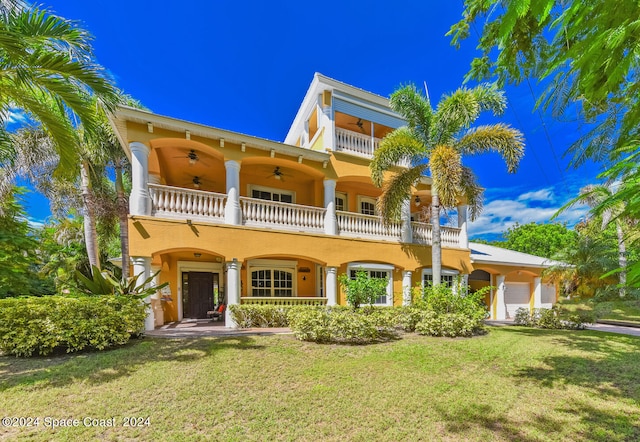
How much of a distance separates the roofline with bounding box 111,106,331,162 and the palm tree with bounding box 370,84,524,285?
3132 mm

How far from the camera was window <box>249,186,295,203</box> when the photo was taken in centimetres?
1411

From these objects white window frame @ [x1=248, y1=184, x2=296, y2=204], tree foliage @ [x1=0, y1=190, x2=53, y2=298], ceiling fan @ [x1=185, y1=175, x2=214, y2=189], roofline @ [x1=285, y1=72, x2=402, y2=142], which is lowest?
tree foliage @ [x1=0, y1=190, x2=53, y2=298]

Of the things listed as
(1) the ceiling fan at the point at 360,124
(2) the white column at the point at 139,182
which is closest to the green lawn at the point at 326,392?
(2) the white column at the point at 139,182

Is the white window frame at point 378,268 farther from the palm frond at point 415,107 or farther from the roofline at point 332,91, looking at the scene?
the roofline at point 332,91

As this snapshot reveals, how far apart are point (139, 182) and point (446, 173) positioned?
10.6 metres

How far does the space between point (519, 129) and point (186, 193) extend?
12.8 metres

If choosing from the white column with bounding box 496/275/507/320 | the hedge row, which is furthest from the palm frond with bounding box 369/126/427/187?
the white column with bounding box 496/275/507/320

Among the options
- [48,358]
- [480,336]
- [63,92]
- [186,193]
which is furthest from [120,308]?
[480,336]

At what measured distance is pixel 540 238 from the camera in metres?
41.0

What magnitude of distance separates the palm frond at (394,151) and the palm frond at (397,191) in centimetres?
72

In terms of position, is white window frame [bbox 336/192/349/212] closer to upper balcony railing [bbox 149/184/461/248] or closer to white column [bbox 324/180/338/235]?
upper balcony railing [bbox 149/184/461/248]

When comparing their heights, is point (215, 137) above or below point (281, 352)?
above

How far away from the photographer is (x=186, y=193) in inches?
413

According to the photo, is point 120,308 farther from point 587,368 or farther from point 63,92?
point 587,368
